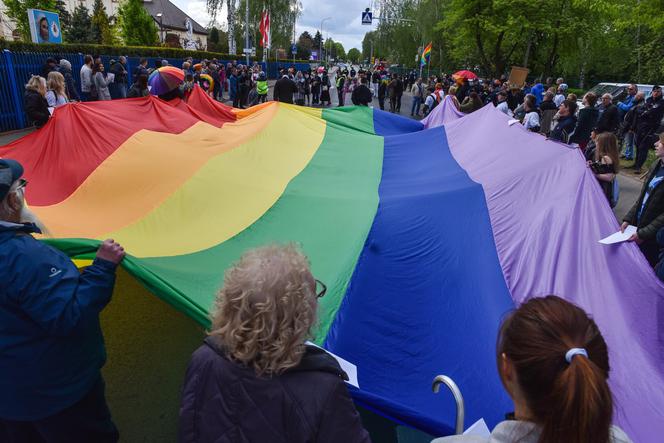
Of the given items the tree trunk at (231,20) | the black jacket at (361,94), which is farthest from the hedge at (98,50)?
the black jacket at (361,94)

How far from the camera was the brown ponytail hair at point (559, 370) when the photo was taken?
1066 mm

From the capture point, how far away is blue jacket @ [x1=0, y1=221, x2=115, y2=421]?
5.31 feet

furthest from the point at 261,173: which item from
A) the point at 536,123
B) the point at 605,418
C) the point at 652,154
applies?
the point at 652,154

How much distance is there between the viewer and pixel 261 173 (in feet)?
14.8

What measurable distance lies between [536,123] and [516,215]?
5.73 metres

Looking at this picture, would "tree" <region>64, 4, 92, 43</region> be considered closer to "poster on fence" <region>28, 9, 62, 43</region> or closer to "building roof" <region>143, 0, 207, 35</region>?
"poster on fence" <region>28, 9, 62, 43</region>

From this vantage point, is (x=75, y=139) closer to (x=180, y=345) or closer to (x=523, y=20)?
(x=180, y=345)

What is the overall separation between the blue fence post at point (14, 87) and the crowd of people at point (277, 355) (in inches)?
462

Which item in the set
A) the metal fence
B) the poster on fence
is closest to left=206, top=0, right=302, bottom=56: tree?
the poster on fence

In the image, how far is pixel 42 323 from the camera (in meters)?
1.65

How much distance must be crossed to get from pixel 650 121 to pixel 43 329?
39.5ft

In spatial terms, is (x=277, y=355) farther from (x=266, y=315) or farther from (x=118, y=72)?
(x=118, y=72)

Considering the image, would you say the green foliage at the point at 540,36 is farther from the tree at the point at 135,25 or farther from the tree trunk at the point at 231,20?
the tree at the point at 135,25

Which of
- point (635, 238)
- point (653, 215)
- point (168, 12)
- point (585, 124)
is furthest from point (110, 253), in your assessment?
point (168, 12)
